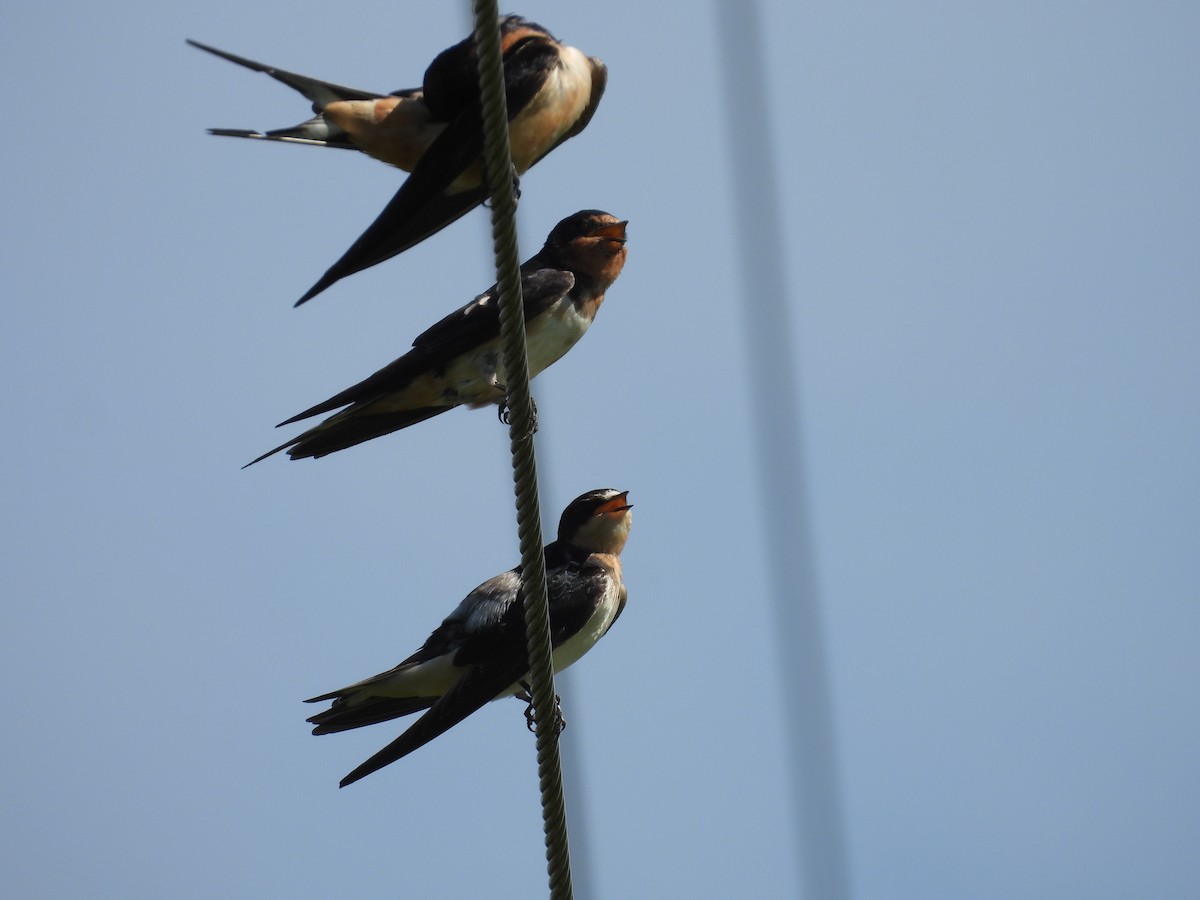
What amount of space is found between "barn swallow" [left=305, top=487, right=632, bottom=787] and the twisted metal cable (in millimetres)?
1066

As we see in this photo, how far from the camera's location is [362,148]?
3.83 metres

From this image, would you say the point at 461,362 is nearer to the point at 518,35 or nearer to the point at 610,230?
the point at 610,230

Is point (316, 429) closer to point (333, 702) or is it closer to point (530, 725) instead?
point (333, 702)

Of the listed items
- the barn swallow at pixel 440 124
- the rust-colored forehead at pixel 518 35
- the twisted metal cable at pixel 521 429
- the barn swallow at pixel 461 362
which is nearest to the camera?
the twisted metal cable at pixel 521 429

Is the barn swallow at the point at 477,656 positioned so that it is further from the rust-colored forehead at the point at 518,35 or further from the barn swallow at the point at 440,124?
the rust-colored forehead at the point at 518,35

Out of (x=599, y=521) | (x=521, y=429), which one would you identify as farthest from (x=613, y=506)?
(x=521, y=429)

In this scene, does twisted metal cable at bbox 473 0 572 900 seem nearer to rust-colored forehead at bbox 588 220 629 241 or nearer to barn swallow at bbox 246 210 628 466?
barn swallow at bbox 246 210 628 466

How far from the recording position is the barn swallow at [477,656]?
158 inches

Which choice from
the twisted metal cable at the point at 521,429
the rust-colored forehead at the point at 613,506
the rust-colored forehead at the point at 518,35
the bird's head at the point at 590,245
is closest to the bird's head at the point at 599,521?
the rust-colored forehead at the point at 613,506

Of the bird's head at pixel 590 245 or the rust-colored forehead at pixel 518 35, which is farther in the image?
the bird's head at pixel 590 245

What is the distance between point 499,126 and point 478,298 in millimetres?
2008

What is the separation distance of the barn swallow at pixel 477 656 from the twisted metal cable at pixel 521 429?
42.0 inches

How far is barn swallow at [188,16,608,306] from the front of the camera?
353 cm

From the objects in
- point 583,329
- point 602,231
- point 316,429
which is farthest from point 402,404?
point 602,231
